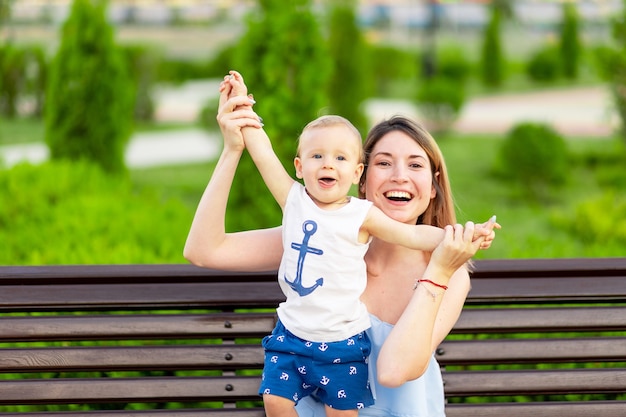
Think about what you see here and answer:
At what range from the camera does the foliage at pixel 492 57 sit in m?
21.6

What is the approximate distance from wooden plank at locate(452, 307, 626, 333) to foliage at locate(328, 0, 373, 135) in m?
8.65

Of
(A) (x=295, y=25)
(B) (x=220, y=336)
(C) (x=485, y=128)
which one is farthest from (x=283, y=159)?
(C) (x=485, y=128)

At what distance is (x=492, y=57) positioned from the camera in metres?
21.8

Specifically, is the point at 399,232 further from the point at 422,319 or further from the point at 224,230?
the point at 224,230

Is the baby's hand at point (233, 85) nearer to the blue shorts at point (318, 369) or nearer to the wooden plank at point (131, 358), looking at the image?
the blue shorts at point (318, 369)

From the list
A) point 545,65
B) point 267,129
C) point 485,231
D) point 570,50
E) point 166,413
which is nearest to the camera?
point 485,231

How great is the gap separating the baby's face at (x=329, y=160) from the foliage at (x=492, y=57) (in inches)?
790

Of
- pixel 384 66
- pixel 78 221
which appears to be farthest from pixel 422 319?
pixel 384 66

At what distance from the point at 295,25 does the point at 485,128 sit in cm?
978

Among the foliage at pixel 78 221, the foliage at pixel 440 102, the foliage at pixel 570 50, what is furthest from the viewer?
the foliage at pixel 570 50

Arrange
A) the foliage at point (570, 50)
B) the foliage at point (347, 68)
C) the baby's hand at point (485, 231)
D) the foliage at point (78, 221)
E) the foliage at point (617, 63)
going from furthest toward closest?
the foliage at point (570, 50) < the foliage at point (347, 68) < the foliage at point (617, 63) < the foliage at point (78, 221) < the baby's hand at point (485, 231)

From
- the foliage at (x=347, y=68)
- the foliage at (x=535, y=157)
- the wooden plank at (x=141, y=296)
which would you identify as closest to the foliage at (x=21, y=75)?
the foliage at (x=347, y=68)

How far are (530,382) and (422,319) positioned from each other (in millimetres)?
739

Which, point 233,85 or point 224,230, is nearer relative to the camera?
point 233,85
